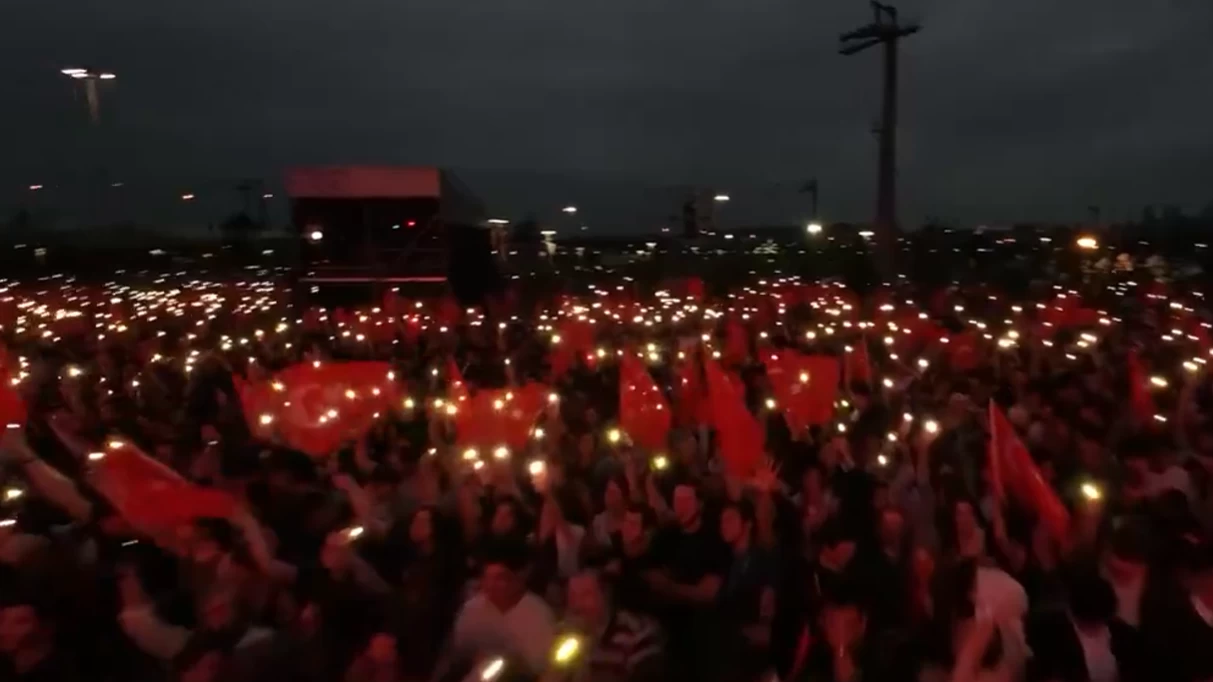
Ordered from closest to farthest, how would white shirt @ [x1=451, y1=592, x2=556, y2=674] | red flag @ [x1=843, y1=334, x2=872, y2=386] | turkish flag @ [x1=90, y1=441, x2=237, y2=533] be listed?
white shirt @ [x1=451, y1=592, x2=556, y2=674], turkish flag @ [x1=90, y1=441, x2=237, y2=533], red flag @ [x1=843, y1=334, x2=872, y2=386]

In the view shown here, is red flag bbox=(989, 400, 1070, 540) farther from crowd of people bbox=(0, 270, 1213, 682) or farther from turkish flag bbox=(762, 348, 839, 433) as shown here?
turkish flag bbox=(762, 348, 839, 433)

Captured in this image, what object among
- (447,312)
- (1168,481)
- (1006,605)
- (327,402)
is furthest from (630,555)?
(447,312)

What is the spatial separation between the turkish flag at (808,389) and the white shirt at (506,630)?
229 inches

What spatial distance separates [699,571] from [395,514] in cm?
195

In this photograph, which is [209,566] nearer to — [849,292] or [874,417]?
[874,417]

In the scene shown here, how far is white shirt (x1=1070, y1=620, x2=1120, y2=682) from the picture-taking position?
4.73 m

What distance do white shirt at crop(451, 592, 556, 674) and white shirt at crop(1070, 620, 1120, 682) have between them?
6.05 ft

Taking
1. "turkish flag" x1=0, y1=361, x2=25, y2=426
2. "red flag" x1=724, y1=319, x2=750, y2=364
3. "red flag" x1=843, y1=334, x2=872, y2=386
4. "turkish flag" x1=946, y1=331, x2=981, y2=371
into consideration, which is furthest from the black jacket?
"red flag" x1=724, y1=319, x2=750, y2=364

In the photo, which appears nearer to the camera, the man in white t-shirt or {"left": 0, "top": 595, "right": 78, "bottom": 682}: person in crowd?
{"left": 0, "top": 595, "right": 78, "bottom": 682}: person in crowd

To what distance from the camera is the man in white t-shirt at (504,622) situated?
17.3 feet

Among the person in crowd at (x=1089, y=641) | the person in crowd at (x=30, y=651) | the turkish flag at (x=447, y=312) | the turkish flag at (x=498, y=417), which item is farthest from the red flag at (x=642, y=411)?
the turkish flag at (x=447, y=312)

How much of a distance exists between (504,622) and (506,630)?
31mm

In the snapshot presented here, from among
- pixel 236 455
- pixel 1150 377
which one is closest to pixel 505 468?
pixel 236 455

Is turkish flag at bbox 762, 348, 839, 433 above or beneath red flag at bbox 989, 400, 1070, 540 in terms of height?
beneath
